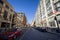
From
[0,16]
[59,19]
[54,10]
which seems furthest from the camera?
[54,10]

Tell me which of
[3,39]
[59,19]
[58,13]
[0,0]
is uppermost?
[0,0]

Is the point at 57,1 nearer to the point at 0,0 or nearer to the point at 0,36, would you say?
the point at 0,0

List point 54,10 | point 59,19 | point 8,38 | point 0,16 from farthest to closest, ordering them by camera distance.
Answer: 1. point 54,10
2. point 59,19
3. point 0,16
4. point 8,38

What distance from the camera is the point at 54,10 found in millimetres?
33562

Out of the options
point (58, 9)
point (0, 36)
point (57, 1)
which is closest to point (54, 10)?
point (58, 9)

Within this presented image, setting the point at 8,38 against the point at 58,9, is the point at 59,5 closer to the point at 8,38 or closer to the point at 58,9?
the point at 58,9

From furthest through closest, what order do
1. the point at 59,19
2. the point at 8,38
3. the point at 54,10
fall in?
1. the point at 54,10
2. the point at 59,19
3. the point at 8,38

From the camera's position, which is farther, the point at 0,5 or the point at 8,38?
the point at 0,5

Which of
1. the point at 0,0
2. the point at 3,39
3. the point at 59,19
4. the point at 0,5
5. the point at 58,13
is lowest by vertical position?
the point at 3,39

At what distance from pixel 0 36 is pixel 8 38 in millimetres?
1019

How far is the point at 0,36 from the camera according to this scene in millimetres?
7844

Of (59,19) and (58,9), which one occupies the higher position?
(58,9)

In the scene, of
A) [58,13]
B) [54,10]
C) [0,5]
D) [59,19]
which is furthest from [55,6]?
[0,5]

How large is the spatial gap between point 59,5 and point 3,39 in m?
29.9
